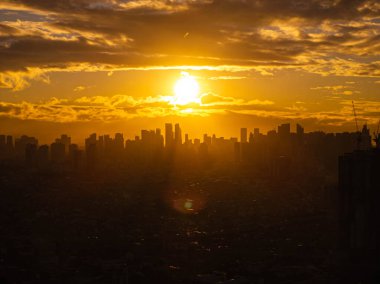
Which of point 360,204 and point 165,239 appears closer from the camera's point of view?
point 360,204

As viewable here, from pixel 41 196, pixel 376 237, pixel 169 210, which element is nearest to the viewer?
pixel 376 237

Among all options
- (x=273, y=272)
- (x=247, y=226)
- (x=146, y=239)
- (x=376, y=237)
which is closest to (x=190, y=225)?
(x=247, y=226)

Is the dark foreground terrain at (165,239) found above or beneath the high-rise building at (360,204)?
beneath

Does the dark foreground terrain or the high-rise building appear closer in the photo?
the high-rise building

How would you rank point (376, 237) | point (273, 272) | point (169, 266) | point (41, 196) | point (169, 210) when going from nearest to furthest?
1. point (376, 237)
2. point (273, 272)
3. point (169, 266)
4. point (169, 210)
5. point (41, 196)

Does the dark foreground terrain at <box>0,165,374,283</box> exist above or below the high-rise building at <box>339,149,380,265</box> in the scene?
below

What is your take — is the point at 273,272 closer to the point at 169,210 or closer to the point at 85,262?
the point at 85,262

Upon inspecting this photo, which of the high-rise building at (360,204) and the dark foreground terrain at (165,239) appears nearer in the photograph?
the high-rise building at (360,204)

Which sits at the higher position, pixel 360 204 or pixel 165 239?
pixel 360 204
